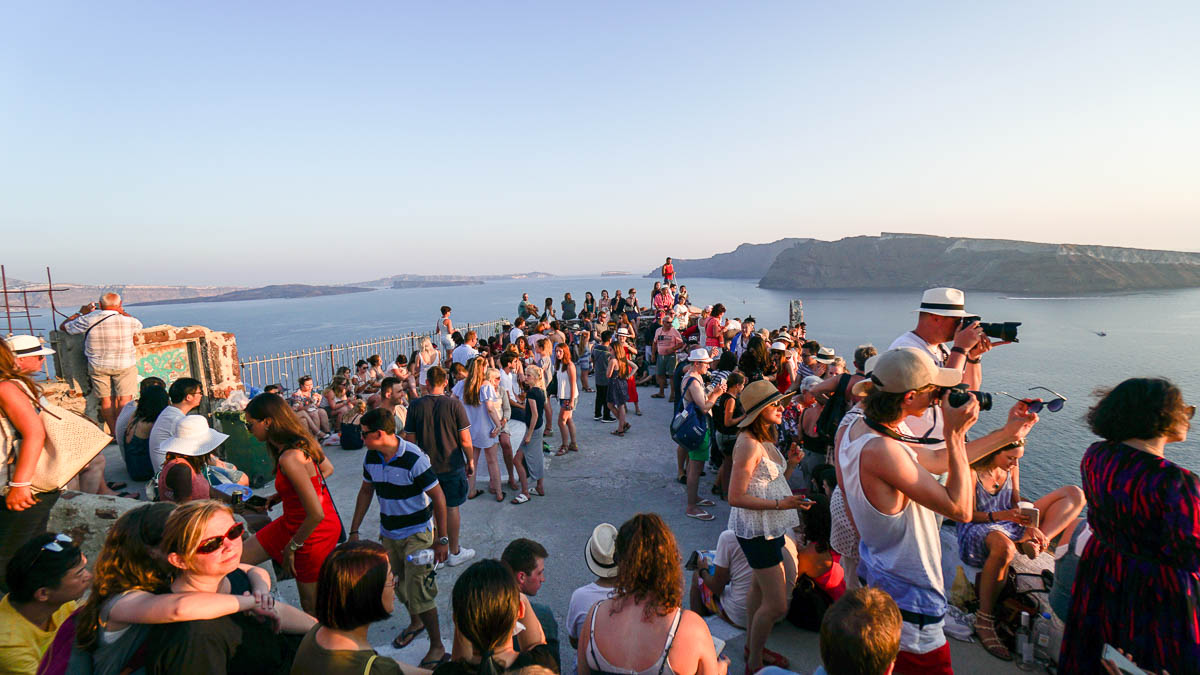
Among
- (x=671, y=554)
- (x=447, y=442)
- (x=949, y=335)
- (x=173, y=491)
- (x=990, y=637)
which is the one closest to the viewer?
(x=671, y=554)

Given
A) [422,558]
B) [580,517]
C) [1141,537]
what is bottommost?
[580,517]

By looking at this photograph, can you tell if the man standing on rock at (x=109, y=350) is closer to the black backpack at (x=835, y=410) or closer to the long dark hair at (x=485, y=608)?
the long dark hair at (x=485, y=608)

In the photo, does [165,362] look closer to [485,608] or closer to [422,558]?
[422,558]

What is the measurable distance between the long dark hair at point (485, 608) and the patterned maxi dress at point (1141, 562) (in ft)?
8.22

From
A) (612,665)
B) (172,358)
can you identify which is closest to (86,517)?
(612,665)

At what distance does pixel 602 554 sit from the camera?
2779 millimetres

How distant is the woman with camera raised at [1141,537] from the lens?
211 cm

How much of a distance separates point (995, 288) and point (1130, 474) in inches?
3793

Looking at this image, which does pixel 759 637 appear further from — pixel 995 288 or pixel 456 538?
pixel 995 288

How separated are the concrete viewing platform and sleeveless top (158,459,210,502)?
1.27 metres

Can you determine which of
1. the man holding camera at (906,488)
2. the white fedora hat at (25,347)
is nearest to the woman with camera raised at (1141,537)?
the man holding camera at (906,488)

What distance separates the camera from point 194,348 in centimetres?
880

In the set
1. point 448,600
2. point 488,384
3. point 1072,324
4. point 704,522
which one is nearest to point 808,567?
point 704,522

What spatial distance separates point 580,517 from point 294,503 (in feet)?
10.5
